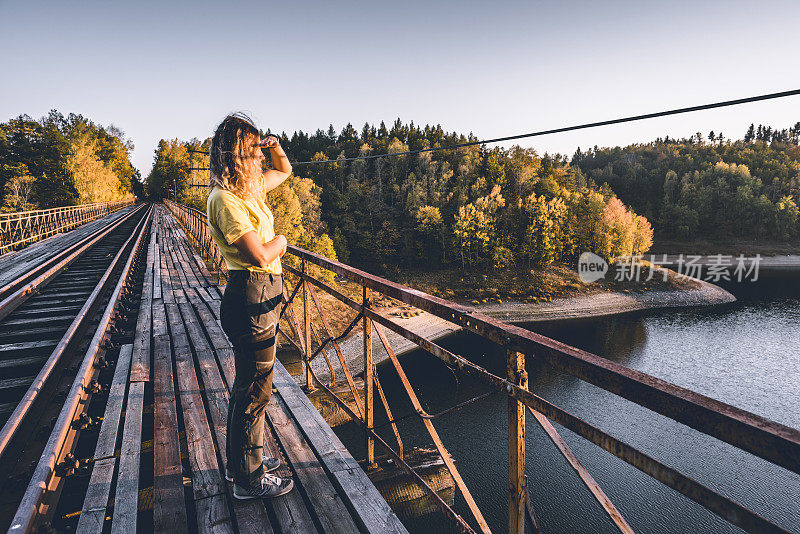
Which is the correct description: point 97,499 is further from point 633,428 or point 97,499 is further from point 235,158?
point 633,428

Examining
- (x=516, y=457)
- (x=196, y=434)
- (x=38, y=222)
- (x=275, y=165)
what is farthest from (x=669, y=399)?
(x=38, y=222)

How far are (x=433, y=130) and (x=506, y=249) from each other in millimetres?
47819

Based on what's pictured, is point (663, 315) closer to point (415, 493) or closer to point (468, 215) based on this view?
point (468, 215)

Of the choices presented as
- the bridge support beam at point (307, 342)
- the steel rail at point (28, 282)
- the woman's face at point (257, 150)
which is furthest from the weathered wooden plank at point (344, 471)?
the steel rail at point (28, 282)

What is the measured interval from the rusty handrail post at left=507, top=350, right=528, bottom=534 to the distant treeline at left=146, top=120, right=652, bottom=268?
45919 millimetres

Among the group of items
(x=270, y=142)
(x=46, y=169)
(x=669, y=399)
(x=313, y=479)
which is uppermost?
(x=46, y=169)

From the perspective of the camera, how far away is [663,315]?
134 ft

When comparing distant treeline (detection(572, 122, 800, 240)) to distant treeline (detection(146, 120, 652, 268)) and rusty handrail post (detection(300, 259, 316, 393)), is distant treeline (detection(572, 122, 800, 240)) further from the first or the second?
rusty handrail post (detection(300, 259, 316, 393))

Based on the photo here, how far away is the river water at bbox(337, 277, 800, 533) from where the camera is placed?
14.8m

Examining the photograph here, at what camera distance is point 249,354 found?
1.97 m

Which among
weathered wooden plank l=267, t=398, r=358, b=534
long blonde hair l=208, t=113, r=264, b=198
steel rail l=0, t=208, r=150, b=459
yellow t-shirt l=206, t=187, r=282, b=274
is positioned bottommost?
weathered wooden plank l=267, t=398, r=358, b=534

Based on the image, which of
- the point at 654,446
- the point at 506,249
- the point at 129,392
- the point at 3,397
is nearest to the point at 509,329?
the point at 129,392

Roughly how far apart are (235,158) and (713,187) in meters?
100

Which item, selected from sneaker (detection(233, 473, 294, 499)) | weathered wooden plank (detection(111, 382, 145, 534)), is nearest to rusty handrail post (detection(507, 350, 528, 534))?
sneaker (detection(233, 473, 294, 499))
